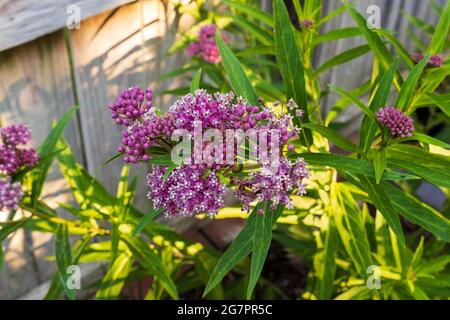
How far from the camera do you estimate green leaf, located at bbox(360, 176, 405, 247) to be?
1501 mm

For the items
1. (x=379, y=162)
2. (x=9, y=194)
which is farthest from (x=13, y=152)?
(x=379, y=162)

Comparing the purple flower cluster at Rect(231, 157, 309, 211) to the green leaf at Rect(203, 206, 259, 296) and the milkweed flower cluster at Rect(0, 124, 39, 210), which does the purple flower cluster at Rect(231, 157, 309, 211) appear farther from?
the milkweed flower cluster at Rect(0, 124, 39, 210)

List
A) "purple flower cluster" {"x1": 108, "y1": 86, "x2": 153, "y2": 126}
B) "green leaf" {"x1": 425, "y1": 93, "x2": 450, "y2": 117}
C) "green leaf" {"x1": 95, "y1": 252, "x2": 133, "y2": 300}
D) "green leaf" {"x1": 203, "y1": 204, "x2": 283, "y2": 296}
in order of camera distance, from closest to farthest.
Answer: "purple flower cluster" {"x1": 108, "y1": 86, "x2": 153, "y2": 126} → "green leaf" {"x1": 203, "y1": 204, "x2": 283, "y2": 296} → "green leaf" {"x1": 425, "y1": 93, "x2": 450, "y2": 117} → "green leaf" {"x1": 95, "y1": 252, "x2": 133, "y2": 300}

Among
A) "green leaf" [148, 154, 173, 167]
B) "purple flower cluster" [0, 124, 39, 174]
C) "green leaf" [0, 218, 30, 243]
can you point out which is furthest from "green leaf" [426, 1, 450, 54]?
"green leaf" [0, 218, 30, 243]

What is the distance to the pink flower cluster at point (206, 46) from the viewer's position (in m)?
2.46

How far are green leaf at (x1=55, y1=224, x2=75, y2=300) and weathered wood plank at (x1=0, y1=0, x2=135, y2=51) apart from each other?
75 centimetres

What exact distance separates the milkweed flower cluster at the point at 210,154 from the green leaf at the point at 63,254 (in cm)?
72

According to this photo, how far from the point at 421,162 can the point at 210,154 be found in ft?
2.53

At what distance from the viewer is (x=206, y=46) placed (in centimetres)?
245

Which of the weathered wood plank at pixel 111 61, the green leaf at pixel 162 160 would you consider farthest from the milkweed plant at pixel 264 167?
the weathered wood plank at pixel 111 61

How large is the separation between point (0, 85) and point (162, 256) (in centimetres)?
104

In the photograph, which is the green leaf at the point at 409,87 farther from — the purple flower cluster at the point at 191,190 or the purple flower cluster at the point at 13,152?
the purple flower cluster at the point at 13,152
